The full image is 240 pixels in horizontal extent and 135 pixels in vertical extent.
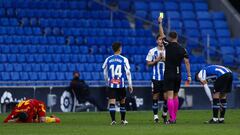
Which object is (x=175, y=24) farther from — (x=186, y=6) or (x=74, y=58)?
(x=74, y=58)

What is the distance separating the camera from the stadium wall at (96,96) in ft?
100

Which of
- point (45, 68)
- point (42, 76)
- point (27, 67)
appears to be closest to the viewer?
point (42, 76)

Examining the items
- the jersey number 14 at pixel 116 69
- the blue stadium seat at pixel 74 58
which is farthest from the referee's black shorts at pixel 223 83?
the blue stadium seat at pixel 74 58

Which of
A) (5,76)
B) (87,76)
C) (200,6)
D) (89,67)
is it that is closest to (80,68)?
(89,67)

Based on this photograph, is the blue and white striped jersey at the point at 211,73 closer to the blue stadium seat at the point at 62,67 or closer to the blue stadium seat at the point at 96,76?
the blue stadium seat at the point at 96,76

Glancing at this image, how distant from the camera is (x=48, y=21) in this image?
3581cm

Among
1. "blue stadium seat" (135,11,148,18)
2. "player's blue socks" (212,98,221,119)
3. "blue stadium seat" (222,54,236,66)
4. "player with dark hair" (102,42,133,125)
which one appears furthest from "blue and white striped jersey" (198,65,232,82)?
"blue stadium seat" (135,11,148,18)

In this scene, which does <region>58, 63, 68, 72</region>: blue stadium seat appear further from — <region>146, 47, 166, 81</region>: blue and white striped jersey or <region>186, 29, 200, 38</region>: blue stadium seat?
<region>146, 47, 166, 81</region>: blue and white striped jersey

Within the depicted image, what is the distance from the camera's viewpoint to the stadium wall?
30625mm

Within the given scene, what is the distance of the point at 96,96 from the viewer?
1283 inches

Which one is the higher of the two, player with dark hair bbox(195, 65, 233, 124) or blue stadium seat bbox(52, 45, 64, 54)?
blue stadium seat bbox(52, 45, 64, 54)

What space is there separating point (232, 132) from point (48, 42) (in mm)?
18418

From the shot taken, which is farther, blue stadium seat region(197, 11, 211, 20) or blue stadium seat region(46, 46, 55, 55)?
blue stadium seat region(197, 11, 211, 20)

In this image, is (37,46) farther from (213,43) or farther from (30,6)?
(213,43)
